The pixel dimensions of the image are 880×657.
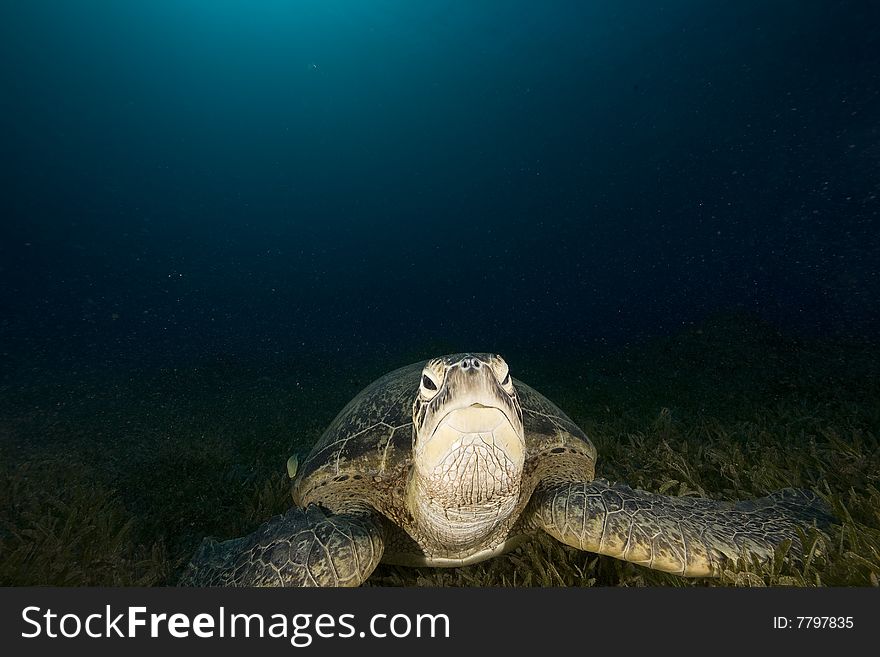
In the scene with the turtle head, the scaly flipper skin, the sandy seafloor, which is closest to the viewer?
the turtle head

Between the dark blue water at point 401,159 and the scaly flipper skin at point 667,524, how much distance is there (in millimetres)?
25515

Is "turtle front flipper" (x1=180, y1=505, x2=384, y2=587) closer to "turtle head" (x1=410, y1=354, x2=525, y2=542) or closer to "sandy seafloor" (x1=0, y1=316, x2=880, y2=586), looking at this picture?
"turtle head" (x1=410, y1=354, x2=525, y2=542)

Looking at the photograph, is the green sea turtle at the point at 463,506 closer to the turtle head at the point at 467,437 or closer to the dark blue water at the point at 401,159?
the turtle head at the point at 467,437

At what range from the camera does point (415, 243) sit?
62.1 meters

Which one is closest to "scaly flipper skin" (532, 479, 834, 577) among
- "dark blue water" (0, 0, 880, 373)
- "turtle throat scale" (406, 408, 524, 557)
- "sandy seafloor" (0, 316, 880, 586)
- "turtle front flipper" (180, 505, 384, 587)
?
"sandy seafloor" (0, 316, 880, 586)

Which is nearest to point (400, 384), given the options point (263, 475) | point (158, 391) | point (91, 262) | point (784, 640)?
point (784, 640)

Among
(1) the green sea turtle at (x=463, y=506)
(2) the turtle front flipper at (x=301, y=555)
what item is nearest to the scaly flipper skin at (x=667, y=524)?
(1) the green sea turtle at (x=463, y=506)

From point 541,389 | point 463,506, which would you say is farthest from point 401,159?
point 463,506

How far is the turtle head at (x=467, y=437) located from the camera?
139cm

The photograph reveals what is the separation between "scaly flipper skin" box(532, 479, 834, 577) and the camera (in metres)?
1.64

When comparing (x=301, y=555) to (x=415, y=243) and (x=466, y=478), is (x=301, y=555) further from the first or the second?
(x=415, y=243)

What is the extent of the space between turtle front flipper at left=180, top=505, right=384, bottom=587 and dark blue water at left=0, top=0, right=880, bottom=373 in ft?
84.3

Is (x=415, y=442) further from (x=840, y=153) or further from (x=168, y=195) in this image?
(x=168, y=195)

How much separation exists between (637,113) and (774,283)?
108 feet
